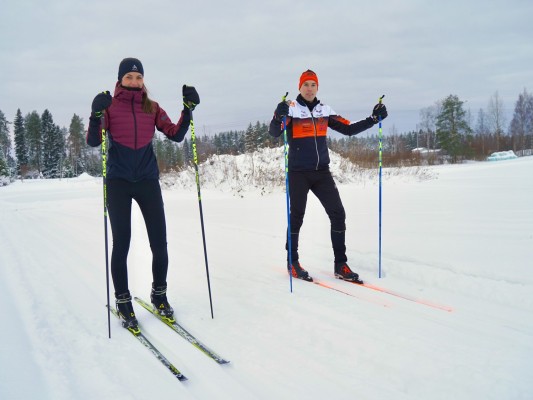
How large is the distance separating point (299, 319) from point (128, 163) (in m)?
1.89

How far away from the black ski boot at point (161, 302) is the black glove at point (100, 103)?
1.54 metres

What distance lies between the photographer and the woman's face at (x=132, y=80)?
3.10 m

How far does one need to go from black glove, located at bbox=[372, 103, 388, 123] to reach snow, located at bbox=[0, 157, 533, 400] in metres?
1.63

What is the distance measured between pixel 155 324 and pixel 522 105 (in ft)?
234

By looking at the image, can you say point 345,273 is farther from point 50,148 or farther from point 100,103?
point 50,148

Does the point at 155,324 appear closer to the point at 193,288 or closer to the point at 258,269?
the point at 193,288

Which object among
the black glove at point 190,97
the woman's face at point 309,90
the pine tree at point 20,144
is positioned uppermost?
the pine tree at point 20,144

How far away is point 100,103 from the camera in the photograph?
2828 mm

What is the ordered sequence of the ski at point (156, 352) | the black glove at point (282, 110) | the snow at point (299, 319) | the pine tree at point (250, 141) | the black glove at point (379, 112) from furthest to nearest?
the pine tree at point (250, 141) < the black glove at point (379, 112) < the black glove at point (282, 110) < the ski at point (156, 352) < the snow at point (299, 319)

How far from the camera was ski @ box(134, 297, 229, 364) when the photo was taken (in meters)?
2.56

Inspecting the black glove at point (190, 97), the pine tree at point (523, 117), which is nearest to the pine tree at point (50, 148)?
the black glove at point (190, 97)

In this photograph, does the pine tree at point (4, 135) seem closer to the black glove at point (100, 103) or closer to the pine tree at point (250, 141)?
the pine tree at point (250, 141)

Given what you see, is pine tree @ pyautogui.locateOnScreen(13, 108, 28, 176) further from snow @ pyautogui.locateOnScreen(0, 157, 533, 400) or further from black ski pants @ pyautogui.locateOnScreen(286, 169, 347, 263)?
black ski pants @ pyautogui.locateOnScreen(286, 169, 347, 263)

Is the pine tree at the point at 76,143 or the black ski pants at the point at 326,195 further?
the pine tree at the point at 76,143
